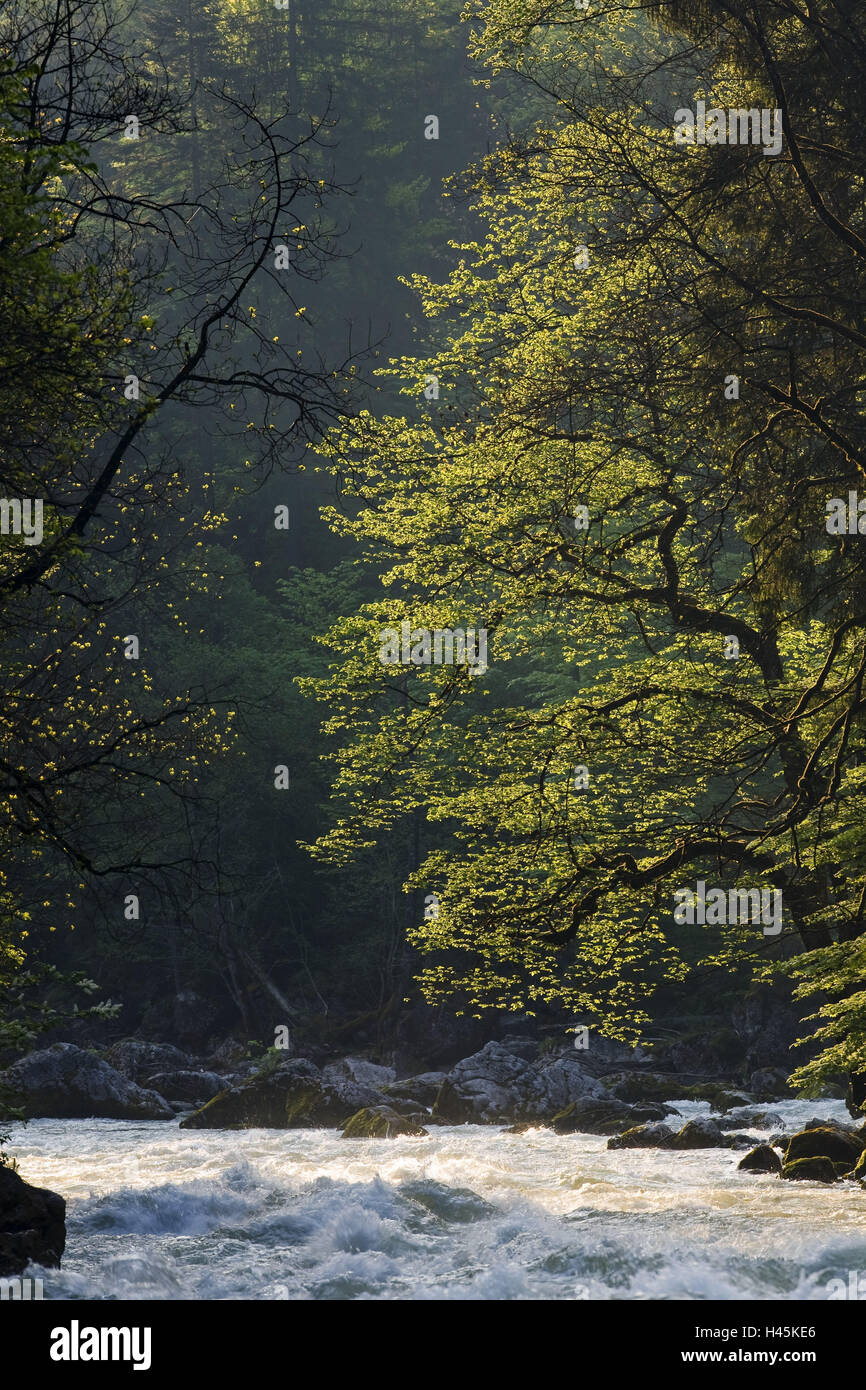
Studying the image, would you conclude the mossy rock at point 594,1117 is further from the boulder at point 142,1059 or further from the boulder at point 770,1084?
the boulder at point 142,1059

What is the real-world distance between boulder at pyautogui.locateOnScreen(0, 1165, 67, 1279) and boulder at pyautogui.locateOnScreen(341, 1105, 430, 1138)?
32.0 ft

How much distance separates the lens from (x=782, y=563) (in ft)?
38.3

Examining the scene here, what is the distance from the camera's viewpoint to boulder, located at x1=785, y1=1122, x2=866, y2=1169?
1567 centimetres

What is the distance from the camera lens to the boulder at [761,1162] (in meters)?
16.0

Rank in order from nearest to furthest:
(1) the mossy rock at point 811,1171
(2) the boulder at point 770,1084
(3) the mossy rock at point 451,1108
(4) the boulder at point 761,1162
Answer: (1) the mossy rock at point 811,1171, (4) the boulder at point 761,1162, (3) the mossy rock at point 451,1108, (2) the boulder at point 770,1084

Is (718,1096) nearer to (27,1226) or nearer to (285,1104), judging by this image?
(285,1104)

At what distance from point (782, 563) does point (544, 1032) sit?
62.2 feet

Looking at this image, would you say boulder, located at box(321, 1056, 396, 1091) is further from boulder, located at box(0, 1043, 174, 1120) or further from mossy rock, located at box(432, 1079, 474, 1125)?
boulder, located at box(0, 1043, 174, 1120)

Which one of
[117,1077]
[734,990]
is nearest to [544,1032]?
[734,990]

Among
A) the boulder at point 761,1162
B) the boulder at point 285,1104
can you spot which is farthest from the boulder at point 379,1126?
the boulder at point 761,1162

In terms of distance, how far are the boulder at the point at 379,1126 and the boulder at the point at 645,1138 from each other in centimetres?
312

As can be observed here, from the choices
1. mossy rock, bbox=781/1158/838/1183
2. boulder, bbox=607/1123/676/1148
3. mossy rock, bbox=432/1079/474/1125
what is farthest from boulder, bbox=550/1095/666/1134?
mossy rock, bbox=781/1158/838/1183

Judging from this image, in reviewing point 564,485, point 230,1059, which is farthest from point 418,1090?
point 564,485

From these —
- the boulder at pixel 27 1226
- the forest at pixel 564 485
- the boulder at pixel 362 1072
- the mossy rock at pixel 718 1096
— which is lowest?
the boulder at pixel 362 1072
